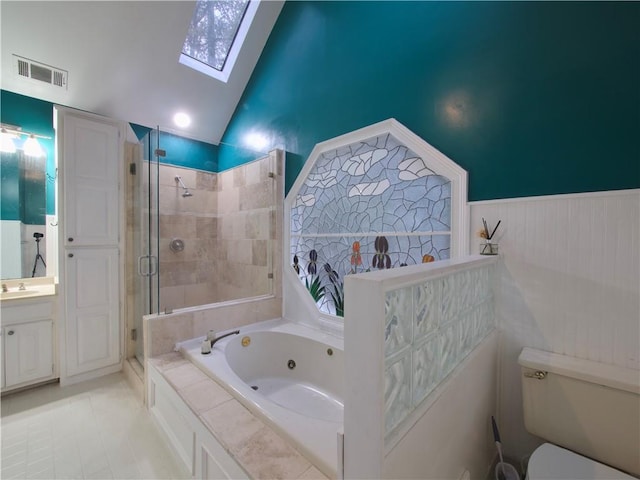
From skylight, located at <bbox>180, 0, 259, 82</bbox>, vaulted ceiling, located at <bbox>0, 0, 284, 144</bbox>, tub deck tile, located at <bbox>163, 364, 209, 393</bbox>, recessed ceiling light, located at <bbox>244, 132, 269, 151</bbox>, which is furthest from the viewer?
recessed ceiling light, located at <bbox>244, 132, 269, 151</bbox>

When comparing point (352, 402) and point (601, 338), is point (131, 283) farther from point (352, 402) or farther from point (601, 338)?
point (601, 338)

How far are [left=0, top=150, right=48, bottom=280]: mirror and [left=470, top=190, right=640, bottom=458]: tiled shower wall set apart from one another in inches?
139

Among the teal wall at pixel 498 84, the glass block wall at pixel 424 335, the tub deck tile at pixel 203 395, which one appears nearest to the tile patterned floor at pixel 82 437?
the tub deck tile at pixel 203 395

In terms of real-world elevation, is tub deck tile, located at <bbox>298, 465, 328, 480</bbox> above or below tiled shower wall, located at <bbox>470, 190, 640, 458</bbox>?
below

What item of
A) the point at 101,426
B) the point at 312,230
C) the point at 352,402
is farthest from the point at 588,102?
the point at 101,426

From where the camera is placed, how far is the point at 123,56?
2.40 m

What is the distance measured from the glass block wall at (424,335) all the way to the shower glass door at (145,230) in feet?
7.05

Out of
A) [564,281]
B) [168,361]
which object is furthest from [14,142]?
[564,281]

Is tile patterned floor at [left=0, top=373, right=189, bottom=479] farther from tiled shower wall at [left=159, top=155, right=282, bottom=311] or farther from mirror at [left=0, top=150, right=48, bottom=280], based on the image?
mirror at [left=0, top=150, right=48, bottom=280]

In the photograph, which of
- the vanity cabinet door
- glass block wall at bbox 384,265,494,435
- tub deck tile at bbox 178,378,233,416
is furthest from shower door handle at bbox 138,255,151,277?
glass block wall at bbox 384,265,494,435

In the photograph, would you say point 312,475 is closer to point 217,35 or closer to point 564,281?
point 564,281

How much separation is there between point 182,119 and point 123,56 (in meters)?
0.70

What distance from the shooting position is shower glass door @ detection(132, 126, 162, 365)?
2.37 meters

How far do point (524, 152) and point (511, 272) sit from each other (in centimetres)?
63
